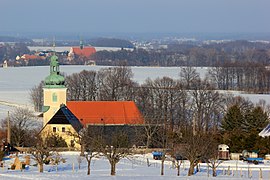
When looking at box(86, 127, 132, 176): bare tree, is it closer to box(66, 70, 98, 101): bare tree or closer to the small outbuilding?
the small outbuilding

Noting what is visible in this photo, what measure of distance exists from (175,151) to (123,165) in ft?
7.85

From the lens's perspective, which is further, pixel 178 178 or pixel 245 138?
pixel 245 138

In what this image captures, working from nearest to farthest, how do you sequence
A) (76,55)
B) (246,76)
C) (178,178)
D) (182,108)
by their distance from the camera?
(178,178) < (182,108) < (246,76) < (76,55)

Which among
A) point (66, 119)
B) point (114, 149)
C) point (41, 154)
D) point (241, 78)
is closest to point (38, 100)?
point (66, 119)

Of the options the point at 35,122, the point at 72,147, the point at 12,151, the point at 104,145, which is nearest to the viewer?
the point at 104,145

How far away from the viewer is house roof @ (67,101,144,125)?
50156 mm

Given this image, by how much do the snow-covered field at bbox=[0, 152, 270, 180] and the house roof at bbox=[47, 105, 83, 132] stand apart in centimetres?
694

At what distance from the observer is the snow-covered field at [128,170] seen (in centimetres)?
3119

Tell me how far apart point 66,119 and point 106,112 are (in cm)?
422

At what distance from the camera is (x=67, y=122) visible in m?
47.2

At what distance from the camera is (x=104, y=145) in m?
34.9

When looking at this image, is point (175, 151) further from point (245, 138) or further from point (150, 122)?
point (150, 122)

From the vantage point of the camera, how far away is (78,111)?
2015 inches

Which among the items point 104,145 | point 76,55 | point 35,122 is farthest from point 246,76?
point 76,55
